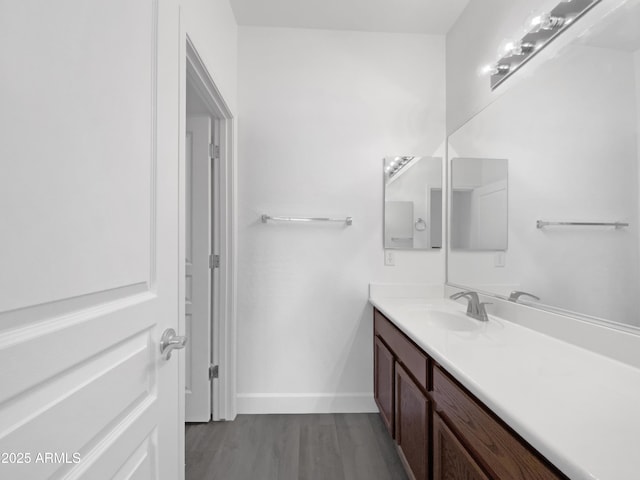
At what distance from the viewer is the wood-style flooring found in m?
1.54

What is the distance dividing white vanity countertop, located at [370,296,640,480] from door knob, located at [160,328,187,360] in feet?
2.64

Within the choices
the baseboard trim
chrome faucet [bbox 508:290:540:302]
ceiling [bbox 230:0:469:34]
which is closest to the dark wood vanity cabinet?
the baseboard trim

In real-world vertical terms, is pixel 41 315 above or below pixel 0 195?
below

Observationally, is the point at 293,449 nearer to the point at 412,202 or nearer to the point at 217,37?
the point at 412,202

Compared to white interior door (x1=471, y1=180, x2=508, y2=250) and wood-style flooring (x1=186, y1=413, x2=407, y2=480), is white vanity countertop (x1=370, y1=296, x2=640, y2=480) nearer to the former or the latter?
white interior door (x1=471, y1=180, x2=508, y2=250)

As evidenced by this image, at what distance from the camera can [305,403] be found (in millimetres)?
2078

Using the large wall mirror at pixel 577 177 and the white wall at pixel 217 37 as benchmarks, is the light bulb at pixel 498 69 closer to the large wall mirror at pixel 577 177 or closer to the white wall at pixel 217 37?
the large wall mirror at pixel 577 177

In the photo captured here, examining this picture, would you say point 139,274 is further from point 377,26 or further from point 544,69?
point 377,26

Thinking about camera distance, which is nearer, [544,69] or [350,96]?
[544,69]

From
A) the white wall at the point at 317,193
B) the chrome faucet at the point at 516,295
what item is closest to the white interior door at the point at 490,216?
the chrome faucet at the point at 516,295

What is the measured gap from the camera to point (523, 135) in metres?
1.41

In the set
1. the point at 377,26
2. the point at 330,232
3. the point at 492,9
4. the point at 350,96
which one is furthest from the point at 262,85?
the point at 492,9

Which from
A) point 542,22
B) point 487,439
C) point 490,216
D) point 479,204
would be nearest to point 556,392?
point 487,439

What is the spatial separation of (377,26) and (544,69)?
121 centimetres
